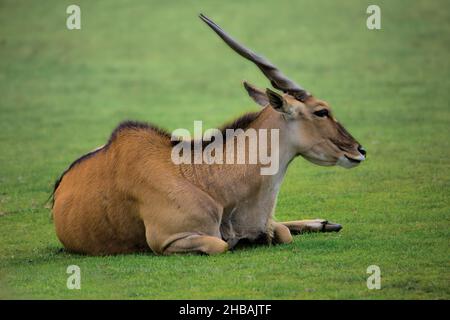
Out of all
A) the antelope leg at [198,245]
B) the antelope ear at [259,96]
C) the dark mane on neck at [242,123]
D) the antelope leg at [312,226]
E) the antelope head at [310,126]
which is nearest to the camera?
the antelope leg at [198,245]

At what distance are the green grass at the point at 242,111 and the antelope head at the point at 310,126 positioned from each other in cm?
86

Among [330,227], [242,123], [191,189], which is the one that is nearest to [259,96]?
[242,123]

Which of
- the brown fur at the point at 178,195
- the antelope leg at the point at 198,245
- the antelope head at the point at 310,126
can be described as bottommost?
the antelope leg at the point at 198,245

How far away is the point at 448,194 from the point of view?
1177 cm

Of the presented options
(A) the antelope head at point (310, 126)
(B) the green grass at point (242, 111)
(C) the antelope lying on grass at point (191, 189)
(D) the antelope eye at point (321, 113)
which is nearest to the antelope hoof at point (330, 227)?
(B) the green grass at point (242, 111)

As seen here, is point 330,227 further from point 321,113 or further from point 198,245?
point 198,245

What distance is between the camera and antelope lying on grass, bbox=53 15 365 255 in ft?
→ 29.5

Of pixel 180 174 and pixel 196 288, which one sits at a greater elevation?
pixel 180 174

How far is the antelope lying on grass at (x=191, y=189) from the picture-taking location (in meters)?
8.98

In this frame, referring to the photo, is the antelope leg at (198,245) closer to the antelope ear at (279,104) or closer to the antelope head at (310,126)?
the antelope head at (310,126)

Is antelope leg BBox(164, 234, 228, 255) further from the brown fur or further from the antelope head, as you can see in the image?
the antelope head

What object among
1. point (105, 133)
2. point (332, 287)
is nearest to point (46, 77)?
point (105, 133)

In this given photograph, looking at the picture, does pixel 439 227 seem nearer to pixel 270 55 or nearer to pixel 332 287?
pixel 332 287

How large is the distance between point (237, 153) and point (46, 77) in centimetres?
1558
